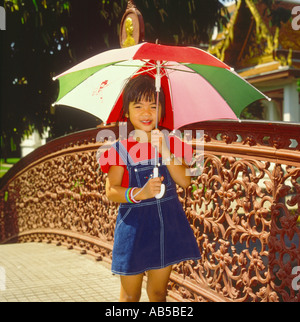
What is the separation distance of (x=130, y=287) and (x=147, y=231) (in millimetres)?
479

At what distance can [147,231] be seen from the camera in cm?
300

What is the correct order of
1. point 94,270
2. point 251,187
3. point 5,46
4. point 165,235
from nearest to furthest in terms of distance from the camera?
point 165,235, point 251,187, point 94,270, point 5,46

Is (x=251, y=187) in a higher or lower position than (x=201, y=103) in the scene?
lower

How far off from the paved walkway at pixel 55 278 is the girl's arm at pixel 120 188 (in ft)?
6.18

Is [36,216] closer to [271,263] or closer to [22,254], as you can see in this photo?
[22,254]

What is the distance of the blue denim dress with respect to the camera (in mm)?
2984

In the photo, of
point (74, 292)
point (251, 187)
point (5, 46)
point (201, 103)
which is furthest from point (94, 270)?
point (5, 46)

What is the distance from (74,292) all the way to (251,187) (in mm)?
2561

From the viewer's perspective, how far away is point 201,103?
3.24 m

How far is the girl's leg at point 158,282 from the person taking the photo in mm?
3168

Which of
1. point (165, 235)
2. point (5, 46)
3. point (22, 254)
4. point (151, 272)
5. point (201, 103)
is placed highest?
point (5, 46)

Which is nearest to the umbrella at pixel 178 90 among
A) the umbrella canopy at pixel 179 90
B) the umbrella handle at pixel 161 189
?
the umbrella canopy at pixel 179 90

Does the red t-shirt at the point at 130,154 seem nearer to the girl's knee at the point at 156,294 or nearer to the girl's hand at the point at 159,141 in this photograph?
the girl's hand at the point at 159,141

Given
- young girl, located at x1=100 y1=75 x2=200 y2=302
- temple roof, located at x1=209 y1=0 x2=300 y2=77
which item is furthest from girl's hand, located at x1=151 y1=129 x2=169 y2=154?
temple roof, located at x1=209 y1=0 x2=300 y2=77
